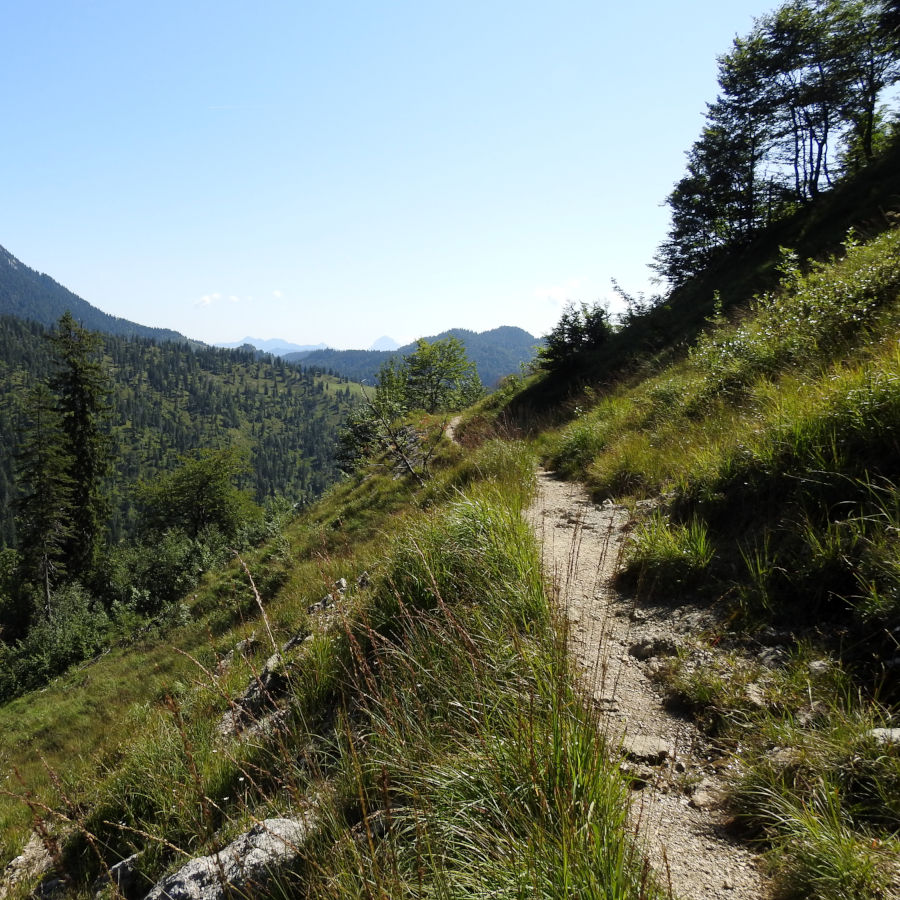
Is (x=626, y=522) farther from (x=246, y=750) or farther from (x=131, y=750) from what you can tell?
(x=131, y=750)

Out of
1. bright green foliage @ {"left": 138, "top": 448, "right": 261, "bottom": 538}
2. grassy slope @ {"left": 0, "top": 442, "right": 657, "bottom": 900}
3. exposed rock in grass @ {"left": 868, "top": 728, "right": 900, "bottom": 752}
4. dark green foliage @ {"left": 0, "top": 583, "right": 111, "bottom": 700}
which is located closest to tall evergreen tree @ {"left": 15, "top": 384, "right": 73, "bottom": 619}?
dark green foliage @ {"left": 0, "top": 583, "right": 111, "bottom": 700}

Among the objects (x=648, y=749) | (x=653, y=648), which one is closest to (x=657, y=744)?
(x=648, y=749)

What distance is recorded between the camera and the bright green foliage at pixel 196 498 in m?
44.6

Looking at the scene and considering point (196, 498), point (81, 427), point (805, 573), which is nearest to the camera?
point (805, 573)

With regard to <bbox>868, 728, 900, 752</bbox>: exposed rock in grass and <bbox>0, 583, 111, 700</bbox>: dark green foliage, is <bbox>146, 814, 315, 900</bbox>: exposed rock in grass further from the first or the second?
<bbox>0, 583, 111, 700</bbox>: dark green foliage

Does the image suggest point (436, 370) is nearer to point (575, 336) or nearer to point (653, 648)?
point (575, 336)

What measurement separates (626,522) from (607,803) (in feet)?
13.0

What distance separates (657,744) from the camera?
2742 millimetres

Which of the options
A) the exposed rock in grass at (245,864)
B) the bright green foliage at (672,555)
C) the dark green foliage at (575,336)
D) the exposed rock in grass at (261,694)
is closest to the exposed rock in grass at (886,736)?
the bright green foliage at (672,555)

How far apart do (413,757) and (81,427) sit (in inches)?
1557

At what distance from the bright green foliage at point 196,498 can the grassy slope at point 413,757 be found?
4051 centimetres

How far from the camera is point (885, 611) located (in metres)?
2.72

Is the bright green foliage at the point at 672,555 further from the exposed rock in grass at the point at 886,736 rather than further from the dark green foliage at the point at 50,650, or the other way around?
the dark green foliage at the point at 50,650

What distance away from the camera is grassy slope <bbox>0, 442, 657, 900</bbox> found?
6.23 feet
